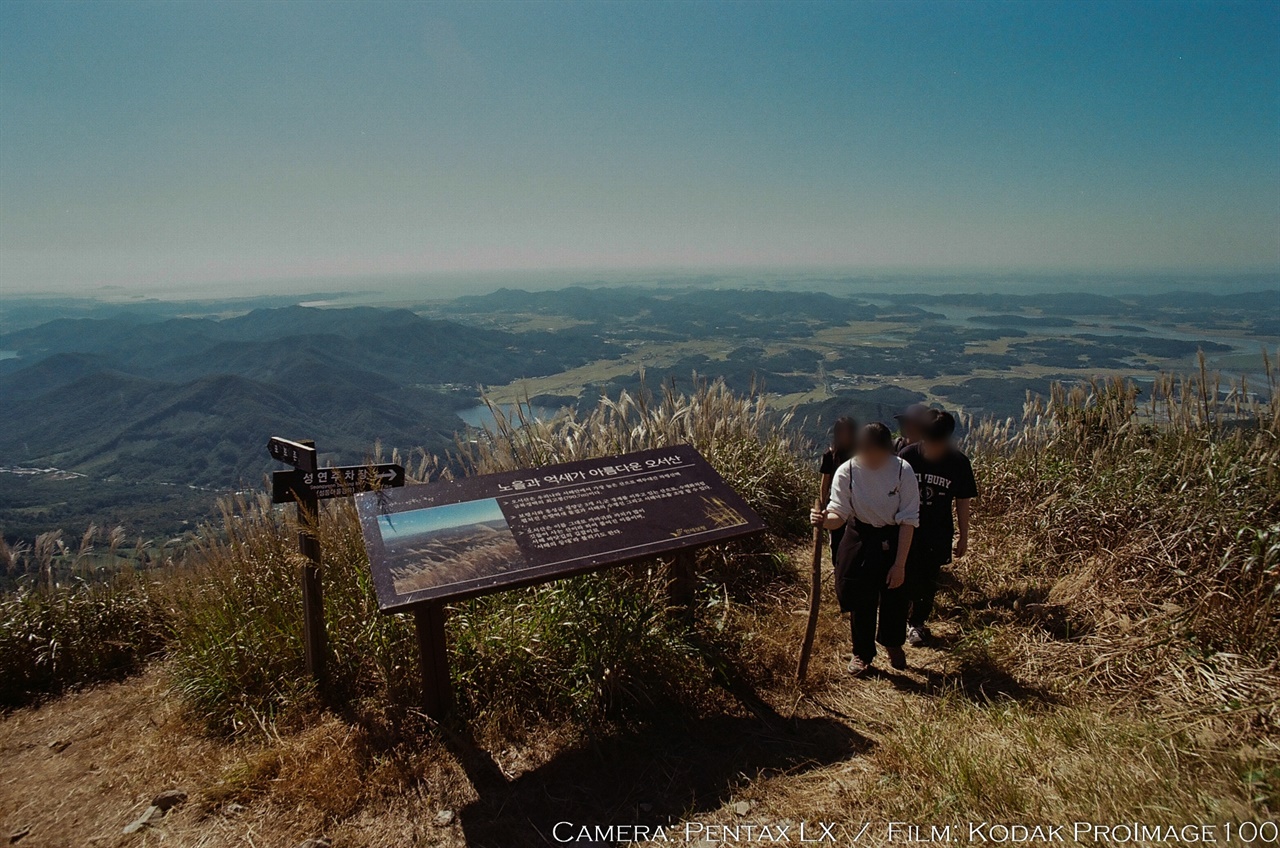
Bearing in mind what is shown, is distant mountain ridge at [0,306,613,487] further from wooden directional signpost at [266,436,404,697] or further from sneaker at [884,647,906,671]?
sneaker at [884,647,906,671]

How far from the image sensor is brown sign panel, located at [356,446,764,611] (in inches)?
112

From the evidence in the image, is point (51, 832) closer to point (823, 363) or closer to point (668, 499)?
point (668, 499)

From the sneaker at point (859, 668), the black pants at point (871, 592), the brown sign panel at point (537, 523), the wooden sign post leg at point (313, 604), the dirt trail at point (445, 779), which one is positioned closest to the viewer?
the dirt trail at point (445, 779)

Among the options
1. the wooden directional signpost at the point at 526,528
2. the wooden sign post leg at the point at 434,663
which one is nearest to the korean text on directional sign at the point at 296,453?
the wooden directional signpost at the point at 526,528

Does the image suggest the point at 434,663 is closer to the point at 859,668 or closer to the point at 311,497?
the point at 311,497

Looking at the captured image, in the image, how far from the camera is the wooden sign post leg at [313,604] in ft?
10.4

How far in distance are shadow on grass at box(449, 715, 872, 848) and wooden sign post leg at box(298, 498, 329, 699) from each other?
844 mm

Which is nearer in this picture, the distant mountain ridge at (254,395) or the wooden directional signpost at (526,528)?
the wooden directional signpost at (526,528)

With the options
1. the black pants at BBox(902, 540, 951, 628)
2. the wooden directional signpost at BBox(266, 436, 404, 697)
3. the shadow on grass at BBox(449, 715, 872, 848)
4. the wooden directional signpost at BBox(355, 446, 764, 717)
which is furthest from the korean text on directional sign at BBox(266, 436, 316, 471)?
the black pants at BBox(902, 540, 951, 628)

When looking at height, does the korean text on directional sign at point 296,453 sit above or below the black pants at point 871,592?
above

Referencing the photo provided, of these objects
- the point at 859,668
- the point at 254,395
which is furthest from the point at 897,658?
the point at 254,395

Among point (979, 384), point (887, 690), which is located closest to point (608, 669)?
point (887, 690)

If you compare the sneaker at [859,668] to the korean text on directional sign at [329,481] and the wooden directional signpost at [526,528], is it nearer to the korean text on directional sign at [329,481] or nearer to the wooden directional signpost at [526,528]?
the wooden directional signpost at [526,528]

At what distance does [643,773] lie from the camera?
2.90m
